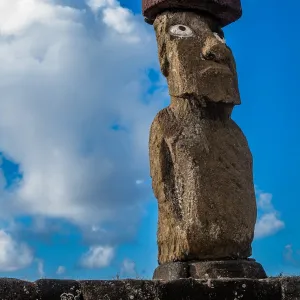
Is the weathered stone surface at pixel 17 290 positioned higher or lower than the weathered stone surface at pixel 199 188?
lower

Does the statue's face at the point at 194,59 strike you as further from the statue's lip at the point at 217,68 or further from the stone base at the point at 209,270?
the stone base at the point at 209,270

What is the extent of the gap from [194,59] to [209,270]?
2.64m

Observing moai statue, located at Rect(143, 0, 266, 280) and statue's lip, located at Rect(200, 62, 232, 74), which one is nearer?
moai statue, located at Rect(143, 0, 266, 280)

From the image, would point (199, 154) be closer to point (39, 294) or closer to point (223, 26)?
point (223, 26)

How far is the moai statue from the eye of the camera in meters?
7.84

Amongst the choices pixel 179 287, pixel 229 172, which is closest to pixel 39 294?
pixel 179 287

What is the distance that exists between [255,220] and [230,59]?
2122mm

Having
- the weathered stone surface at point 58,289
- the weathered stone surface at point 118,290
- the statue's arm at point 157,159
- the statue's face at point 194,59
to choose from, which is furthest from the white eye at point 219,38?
the weathered stone surface at point 58,289

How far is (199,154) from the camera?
809 cm

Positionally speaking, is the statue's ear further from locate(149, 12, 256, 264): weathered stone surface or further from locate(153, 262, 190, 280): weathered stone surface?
locate(153, 262, 190, 280): weathered stone surface

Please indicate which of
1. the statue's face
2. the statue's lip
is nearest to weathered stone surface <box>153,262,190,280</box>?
the statue's face

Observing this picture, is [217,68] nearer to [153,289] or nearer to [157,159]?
[157,159]

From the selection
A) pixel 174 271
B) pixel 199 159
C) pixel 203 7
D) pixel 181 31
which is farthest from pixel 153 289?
pixel 203 7

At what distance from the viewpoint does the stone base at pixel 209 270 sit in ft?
25.1
